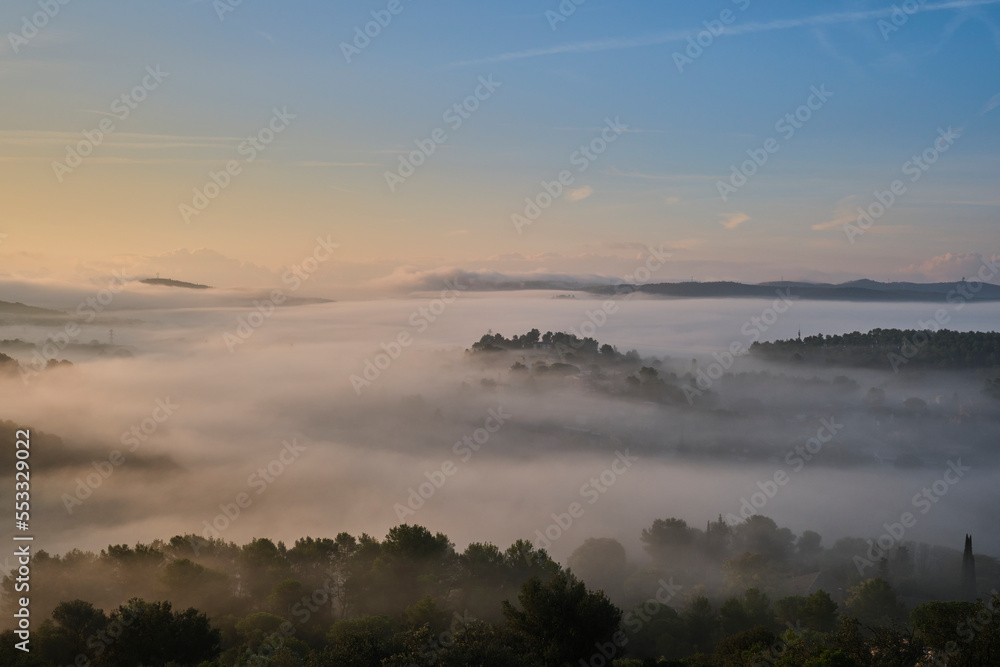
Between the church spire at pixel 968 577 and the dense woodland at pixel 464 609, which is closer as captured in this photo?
the dense woodland at pixel 464 609

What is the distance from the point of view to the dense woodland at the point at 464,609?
29500mm

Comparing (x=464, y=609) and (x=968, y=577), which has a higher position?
(x=464, y=609)

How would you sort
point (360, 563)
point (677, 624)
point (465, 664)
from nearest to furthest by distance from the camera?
point (465, 664) → point (677, 624) → point (360, 563)

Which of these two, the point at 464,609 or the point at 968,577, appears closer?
the point at 464,609

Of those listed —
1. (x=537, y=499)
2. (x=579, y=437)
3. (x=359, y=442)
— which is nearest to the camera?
(x=537, y=499)

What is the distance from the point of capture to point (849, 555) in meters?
94.3

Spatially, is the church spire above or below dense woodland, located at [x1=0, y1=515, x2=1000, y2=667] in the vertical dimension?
below

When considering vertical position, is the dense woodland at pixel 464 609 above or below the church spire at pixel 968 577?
above

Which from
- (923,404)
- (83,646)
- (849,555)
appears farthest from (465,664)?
(923,404)

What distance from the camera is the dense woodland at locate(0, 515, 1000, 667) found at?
29500mm

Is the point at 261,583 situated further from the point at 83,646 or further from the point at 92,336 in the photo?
the point at 92,336

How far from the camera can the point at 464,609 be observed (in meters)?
47.8

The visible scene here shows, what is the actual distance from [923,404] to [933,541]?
8843 cm

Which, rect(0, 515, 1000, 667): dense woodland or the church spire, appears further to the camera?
the church spire
